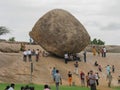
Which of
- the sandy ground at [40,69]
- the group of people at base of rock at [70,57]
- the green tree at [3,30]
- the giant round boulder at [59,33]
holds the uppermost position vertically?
the green tree at [3,30]

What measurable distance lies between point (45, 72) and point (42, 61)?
2361 mm

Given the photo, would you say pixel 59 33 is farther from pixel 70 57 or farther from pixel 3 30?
pixel 3 30

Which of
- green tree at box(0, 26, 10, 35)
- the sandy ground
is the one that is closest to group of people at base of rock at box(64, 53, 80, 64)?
the sandy ground

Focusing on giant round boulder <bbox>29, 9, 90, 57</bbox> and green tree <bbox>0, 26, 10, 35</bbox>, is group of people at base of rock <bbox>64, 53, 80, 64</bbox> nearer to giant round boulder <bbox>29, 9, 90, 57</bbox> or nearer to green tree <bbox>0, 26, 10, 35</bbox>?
giant round boulder <bbox>29, 9, 90, 57</bbox>

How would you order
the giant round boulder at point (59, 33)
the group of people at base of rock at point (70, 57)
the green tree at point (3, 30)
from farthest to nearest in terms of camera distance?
1. the green tree at point (3, 30)
2. the group of people at base of rock at point (70, 57)
3. the giant round boulder at point (59, 33)

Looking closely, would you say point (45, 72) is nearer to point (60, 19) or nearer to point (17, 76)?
point (17, 76)

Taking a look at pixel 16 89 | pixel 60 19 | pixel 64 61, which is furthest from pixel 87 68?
pixel 16 89

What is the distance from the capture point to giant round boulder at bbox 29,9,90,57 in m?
47.9

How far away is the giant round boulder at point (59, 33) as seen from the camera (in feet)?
157

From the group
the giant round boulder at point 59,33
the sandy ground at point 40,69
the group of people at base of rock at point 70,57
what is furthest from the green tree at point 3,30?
the giant round boulder at point 59,33

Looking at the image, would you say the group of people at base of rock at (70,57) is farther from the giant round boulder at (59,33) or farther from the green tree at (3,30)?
the green tree at (3,30)

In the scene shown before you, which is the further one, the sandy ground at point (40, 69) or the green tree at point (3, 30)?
the green tree at point (3, 30)

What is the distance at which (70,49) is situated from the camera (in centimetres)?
4841

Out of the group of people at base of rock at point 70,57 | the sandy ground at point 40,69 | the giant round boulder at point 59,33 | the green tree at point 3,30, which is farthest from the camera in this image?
the green tree at point 3,30
